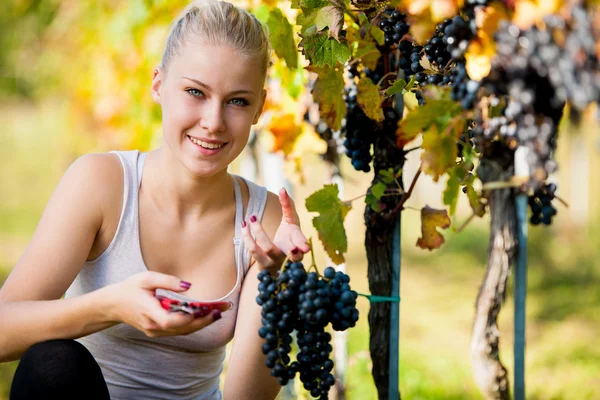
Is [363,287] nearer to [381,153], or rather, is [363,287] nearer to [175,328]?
[381,153]

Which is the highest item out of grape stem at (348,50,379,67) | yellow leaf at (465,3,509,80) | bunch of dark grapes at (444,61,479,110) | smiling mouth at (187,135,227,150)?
grape stem at (348,50,379,67)

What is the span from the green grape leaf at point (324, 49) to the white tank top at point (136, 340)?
506 mm

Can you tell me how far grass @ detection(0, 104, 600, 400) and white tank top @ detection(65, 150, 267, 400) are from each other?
0.58m

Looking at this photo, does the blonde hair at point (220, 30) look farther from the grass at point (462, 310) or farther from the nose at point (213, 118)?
the grass at point (462, 310)

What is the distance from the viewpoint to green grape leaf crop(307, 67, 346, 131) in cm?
172

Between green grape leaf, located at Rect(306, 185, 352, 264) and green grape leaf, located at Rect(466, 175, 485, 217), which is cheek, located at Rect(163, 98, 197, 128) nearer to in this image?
green grape leaf, located at Rect(306, 185, 352, 264)

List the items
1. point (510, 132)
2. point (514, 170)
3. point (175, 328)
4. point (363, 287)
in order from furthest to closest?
point (363, 287) < point (514, 170) < point (175, 328) < point (510, 132)

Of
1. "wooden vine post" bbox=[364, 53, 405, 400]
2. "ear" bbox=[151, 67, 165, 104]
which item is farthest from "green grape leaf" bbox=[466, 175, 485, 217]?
"ear" bbox=[151, 67, 165, 104]

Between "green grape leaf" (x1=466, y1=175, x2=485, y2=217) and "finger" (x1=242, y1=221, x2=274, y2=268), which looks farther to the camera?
"green grape leaf" (x1=466, y1=175, x2=485, y2=217)

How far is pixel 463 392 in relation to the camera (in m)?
3.00

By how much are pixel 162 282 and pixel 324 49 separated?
598 millimetres

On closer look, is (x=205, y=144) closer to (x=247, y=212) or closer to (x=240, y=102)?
(x=240, y=102)

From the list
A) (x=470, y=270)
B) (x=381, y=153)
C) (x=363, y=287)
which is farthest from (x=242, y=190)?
(x=470, y=270)

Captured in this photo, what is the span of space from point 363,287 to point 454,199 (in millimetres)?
3765
